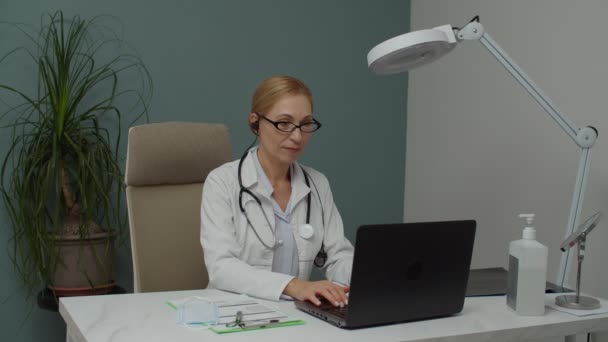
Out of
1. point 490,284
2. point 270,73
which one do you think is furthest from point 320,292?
point 270,73

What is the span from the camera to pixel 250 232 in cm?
196

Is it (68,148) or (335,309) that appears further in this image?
(68,148)

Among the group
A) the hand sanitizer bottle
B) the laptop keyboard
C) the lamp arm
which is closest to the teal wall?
the lamp arm

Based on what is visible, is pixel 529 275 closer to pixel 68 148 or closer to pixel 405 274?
pixel 405 274

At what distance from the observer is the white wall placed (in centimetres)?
246

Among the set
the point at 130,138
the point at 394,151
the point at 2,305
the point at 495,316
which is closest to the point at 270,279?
the point at 495,316

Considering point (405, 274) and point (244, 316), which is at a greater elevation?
point (405, 274)

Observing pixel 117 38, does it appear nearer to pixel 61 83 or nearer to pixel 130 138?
pixel 61 83

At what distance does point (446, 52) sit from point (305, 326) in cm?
82

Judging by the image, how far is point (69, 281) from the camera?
2.63 metres

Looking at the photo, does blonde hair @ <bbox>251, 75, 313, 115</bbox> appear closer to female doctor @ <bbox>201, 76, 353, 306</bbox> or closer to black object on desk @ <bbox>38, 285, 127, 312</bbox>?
female doctor @ <bbox>201, 76, 353, 306</bbox>

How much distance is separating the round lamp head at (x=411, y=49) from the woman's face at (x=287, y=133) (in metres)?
0.27

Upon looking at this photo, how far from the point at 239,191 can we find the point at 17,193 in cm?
116

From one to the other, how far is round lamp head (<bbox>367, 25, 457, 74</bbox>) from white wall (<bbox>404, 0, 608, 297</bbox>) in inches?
35.9
